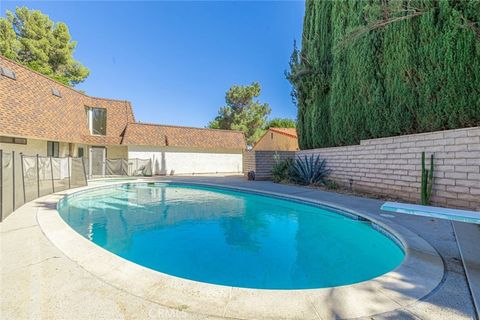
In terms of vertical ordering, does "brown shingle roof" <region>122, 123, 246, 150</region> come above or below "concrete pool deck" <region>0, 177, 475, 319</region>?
above

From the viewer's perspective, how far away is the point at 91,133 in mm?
19109

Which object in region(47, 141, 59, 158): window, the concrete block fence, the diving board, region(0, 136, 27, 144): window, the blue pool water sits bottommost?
the blue pool water

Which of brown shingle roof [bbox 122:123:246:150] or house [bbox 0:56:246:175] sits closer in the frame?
house [bbox 0:56:246:175]

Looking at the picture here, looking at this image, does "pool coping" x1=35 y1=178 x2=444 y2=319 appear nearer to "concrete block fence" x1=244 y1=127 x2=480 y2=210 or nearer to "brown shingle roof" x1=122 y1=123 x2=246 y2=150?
"concrete block fence" x1=244 y1=127 x2=480 y2=210

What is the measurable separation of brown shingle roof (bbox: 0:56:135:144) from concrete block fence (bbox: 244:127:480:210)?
16.0 m

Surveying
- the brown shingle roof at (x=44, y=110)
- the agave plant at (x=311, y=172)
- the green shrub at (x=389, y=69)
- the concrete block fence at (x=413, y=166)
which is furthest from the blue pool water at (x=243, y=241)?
the brown shingle roof at (x=44, y=110)

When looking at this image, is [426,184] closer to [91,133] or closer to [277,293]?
[277,293]

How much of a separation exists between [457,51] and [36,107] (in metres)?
19.1

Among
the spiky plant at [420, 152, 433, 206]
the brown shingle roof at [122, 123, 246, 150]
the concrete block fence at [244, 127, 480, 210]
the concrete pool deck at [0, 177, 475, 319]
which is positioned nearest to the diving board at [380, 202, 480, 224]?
the concrete pool deck at [0, 177, 475, 319]

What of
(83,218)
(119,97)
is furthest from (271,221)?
(119,97)

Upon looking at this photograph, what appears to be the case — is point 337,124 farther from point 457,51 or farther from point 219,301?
point 219,301

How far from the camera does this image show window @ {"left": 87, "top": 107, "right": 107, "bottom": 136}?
63.1 feet

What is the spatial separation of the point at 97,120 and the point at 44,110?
5.40 metres

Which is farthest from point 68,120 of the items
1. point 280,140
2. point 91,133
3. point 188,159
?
point 280,140
